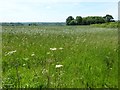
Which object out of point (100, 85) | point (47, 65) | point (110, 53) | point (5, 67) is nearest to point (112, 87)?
point (100, 85)

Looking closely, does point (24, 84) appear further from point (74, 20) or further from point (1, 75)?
point (74, 20)

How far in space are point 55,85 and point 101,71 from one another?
70.1 inches

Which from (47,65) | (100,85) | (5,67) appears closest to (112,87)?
(100,85)

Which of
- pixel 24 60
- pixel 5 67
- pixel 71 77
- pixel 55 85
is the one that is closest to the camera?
pixel 55 85

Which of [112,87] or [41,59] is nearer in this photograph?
[112,87]

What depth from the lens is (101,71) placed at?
8102 millimetres

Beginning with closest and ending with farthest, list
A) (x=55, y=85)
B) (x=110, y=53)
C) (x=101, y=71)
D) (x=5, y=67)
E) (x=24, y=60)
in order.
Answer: (x=55, y=85), (x=101, y=71), (x=5, y=67), (x=24, y=60), (x=110, y=53)

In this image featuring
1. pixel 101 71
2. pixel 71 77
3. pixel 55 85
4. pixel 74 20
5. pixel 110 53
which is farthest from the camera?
pixel 74 20

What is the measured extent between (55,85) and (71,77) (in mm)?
853

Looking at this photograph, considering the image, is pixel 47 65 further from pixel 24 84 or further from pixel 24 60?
pixel 24 84

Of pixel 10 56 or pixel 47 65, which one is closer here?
pixel 47 65

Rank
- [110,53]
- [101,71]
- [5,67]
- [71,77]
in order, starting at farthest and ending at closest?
[110,53] → [5,67] → [101,71] → [71,77]

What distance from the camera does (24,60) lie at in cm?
988

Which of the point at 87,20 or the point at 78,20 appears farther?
the point at 87,20
